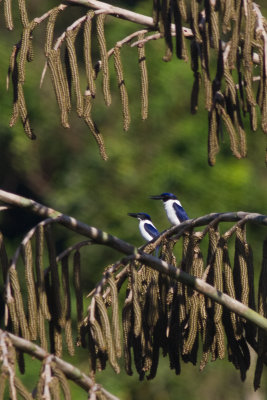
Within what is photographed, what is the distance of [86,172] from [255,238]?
7.39 feet

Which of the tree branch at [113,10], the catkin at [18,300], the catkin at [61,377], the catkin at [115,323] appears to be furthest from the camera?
the tree branch at [113,10]

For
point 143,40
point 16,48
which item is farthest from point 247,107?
point 16,48

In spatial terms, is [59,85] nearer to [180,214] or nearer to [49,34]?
[49,34]

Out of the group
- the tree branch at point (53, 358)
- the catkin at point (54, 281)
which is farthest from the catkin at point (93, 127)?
the tree branch at point (53, 358)

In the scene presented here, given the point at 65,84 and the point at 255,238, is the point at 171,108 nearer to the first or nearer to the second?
the point at 255,238

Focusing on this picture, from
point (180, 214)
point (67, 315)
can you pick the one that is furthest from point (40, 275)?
point (180, 214)

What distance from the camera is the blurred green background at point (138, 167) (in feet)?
35.0

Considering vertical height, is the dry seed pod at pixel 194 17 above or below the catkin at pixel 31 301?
above

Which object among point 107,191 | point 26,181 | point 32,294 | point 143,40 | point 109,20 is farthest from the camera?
point 26,181

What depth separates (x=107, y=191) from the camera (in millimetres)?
11438

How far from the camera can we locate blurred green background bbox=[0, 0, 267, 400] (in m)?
10.7

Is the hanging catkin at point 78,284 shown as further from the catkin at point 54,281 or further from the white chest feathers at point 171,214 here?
the white chest feathers at point 171,214

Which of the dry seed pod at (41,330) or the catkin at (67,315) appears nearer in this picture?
the dry seed pod at (41,330)

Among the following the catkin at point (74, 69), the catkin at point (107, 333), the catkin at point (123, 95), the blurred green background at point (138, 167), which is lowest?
→ the blurred green background at point (138, 167)
